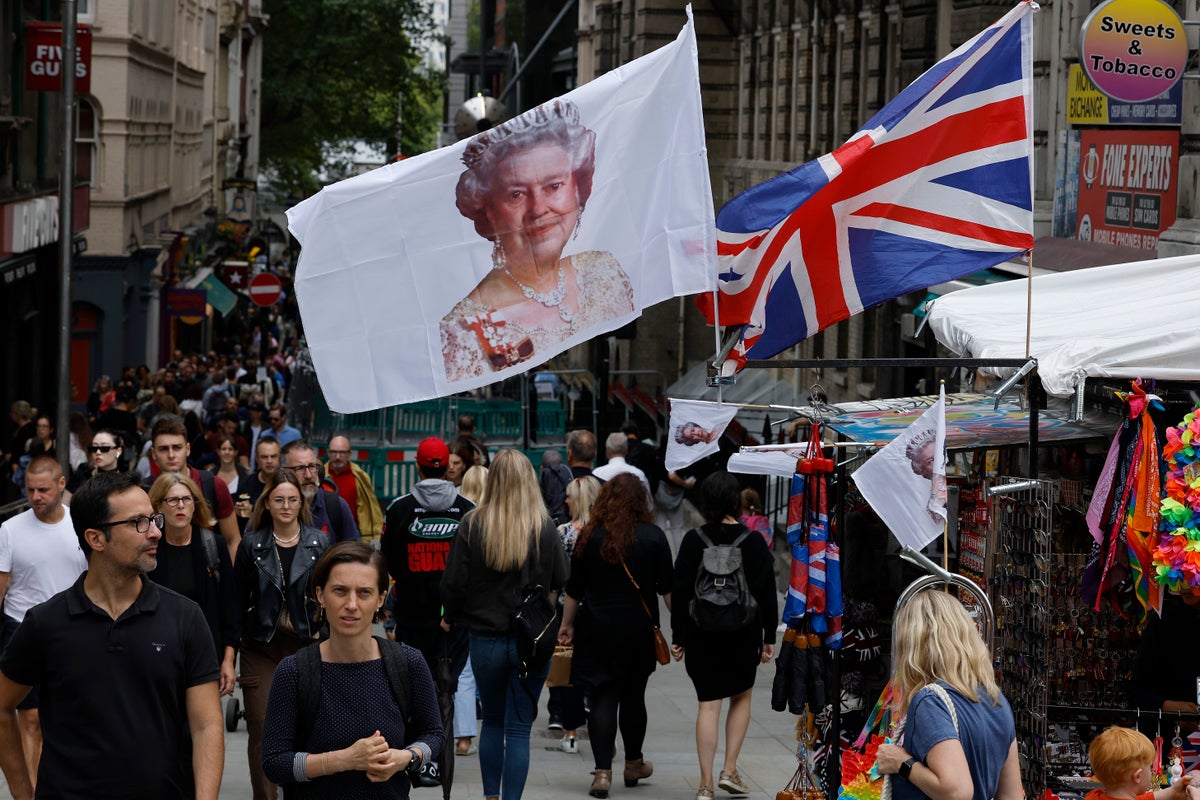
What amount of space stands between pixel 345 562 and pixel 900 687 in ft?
5.74

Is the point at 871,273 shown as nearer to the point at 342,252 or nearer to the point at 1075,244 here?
the point at 342,252

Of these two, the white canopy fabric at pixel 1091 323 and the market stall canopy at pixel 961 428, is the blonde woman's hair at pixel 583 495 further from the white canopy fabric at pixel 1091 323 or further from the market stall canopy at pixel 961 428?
the white canopy fabric at pixel 1091 323

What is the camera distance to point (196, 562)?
8375mm

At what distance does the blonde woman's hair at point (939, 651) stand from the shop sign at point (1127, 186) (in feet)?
26.8

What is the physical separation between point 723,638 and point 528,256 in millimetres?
3311

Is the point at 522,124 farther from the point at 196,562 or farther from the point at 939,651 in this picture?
the point at 939,651

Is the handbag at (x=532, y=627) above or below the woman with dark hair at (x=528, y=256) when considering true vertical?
below

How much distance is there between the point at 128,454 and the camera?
67.6 ft

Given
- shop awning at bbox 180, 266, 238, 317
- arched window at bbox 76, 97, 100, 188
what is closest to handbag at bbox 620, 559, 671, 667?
arched window at bbox 76, 97, 100, 188

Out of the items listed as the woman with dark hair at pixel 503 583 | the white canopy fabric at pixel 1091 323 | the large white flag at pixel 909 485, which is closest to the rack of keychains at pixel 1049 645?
the large white flag at pixel 909 485

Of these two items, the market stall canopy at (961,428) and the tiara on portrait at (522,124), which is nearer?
the tiara on portrait at (522,124)

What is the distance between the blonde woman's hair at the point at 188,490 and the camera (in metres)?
8.30

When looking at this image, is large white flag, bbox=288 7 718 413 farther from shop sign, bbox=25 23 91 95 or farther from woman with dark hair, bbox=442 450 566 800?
shop sign, bbox=25 23 91 95

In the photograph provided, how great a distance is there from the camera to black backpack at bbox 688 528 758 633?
9484 millimetres
